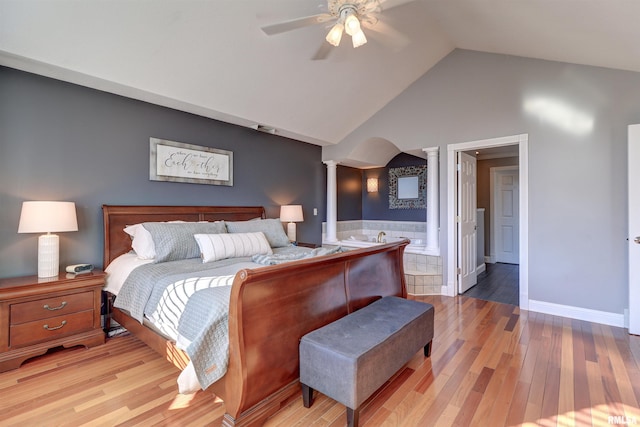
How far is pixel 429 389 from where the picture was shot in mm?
2064

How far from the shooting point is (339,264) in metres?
2.23

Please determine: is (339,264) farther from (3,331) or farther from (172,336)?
(3,331)

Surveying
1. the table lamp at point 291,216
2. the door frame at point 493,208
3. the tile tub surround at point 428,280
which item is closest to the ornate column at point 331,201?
the table lamp at point 291,216

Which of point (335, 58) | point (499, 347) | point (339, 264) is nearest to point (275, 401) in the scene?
point (339, 264)

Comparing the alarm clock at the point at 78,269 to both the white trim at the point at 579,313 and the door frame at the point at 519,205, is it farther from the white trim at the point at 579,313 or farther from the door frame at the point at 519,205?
the white trim at the point at 579,313

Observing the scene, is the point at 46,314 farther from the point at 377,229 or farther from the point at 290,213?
the point at 377,229

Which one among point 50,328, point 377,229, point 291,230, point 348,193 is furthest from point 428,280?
point 50,328

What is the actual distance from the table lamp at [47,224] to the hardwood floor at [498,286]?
15.3ft

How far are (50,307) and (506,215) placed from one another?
753cm

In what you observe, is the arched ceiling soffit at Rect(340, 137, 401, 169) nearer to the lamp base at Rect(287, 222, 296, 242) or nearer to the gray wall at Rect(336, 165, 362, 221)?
the gray wall at Rect(336, 165, 362, 221)

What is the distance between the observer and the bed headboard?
120 inches

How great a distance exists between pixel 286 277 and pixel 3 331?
2243 millimetres

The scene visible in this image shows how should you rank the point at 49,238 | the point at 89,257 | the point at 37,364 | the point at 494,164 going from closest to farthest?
1. the point at 37,364
2. the point at 49,238
3. the point at 89,257
4. the point at 494,164

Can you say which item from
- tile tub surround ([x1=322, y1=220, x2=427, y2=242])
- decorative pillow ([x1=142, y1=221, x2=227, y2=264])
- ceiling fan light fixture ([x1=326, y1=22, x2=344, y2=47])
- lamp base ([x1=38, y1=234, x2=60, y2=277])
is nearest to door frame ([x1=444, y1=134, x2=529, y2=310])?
tile tub surround ([x1=322, y1=220, x2=427, y2=242])
